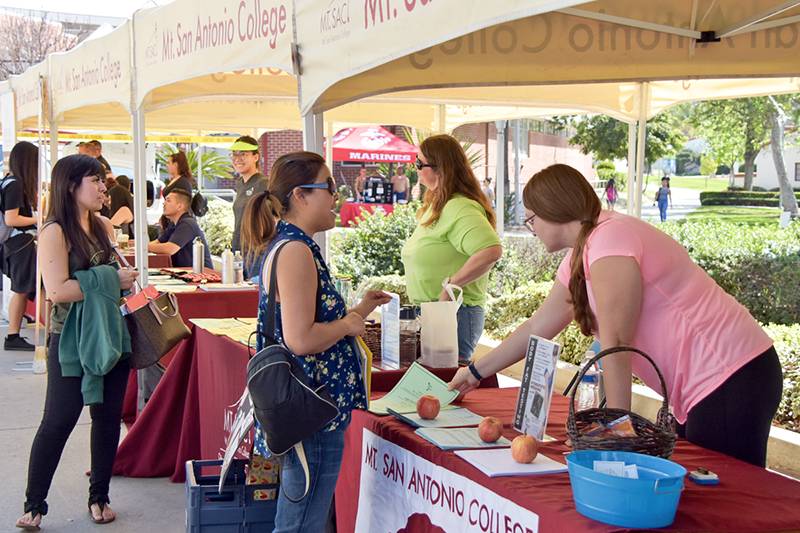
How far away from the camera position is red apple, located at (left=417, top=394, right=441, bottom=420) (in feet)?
9.96

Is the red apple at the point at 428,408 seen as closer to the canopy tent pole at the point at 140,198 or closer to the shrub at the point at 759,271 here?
the canopy tent pole at the point at 140,198

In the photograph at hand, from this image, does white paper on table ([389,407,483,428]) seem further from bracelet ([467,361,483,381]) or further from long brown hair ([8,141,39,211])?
long brown hair ([8,141,39,211])

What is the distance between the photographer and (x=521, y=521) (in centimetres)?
229

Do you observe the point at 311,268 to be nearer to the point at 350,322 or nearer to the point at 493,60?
the point at 350,322

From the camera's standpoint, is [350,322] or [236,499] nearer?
[350,322]

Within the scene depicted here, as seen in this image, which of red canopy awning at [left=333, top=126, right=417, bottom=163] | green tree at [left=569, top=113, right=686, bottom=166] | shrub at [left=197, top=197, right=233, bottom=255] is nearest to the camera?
shrub at [left=197, top=197, right=233, bottom=255]

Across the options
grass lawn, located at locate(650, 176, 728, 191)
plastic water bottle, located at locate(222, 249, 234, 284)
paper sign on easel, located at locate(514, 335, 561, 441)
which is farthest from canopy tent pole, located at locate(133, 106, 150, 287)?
grass lawn, located at locate(650, 176, 728, 191)

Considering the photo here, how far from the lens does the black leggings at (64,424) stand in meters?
4.16

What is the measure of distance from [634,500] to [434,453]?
831mm

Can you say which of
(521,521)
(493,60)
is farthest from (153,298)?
(521,521)

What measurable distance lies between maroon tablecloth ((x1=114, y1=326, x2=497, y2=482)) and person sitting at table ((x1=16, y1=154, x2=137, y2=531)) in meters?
0.54

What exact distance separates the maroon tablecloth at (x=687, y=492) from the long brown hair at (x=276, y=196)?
698 mm

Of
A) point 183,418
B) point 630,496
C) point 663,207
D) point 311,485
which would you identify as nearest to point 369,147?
point 663,207

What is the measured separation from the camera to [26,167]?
863 cm
